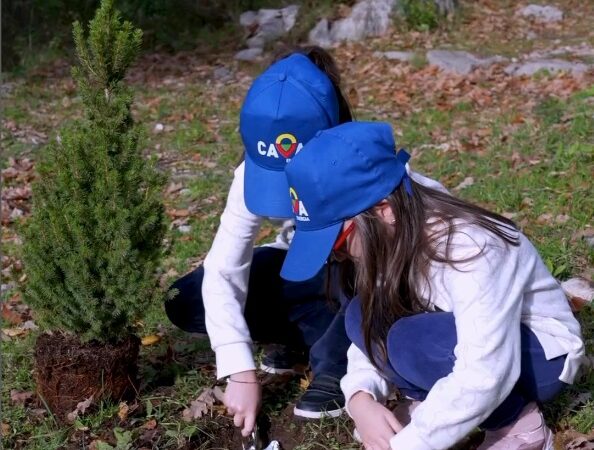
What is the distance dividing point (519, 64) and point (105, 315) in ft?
21.3

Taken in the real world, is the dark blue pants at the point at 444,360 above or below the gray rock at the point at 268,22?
above

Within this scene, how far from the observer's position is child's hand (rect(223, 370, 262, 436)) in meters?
2.69

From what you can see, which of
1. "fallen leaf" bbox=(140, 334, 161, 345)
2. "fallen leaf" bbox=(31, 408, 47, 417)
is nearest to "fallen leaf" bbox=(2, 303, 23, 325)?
"fallen leaf" bbox=(140, 334, 161, 345)

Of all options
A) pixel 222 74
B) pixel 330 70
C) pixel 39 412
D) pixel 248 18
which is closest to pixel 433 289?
pixel 330 70

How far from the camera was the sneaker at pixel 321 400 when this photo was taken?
2.92 metres

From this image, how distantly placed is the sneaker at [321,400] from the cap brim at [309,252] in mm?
826

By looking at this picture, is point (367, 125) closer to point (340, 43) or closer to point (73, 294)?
point (73, 294)

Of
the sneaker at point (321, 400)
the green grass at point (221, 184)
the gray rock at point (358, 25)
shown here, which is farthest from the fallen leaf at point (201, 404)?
the gray rock at point (358, 25)

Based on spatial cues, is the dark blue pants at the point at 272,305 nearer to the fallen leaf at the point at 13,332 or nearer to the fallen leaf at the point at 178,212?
the fallen leaf at the point at 13,332

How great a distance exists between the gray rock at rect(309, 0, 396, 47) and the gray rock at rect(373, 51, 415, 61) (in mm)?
776

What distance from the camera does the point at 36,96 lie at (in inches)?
364

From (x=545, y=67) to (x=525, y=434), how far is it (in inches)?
241

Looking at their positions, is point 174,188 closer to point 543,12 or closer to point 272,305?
point 272,305

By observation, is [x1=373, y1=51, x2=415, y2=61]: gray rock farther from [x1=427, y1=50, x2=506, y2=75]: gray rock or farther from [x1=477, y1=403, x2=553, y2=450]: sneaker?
[x1=477, y1=403, x2=553, y2=450]: sneaker
